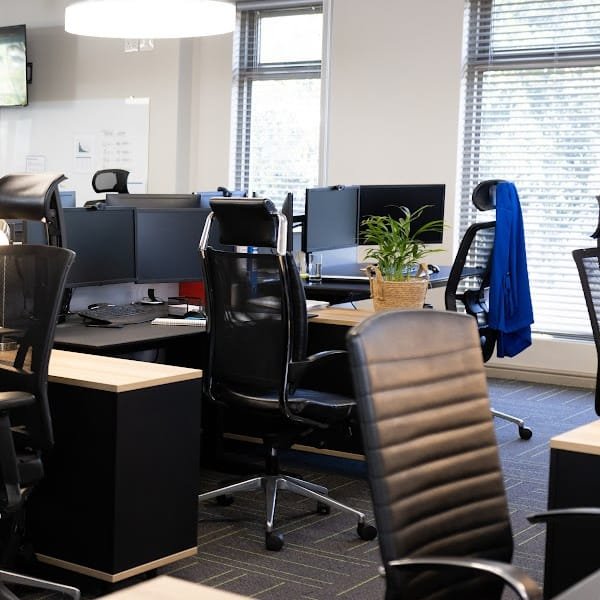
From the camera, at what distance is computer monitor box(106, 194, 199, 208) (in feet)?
16.2

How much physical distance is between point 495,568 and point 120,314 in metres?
2.87

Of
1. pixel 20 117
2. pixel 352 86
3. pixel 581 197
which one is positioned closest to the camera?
pixel 581 197

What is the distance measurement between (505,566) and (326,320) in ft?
9.22

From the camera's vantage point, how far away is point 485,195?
5.35 metres

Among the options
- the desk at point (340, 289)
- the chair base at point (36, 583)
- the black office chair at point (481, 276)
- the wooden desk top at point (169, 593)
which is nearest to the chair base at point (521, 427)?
the black office chair at point (481, 276)

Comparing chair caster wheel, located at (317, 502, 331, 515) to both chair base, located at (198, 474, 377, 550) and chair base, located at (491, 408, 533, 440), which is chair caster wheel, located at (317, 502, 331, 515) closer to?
chair base, located at (198, 474, 377, 550)

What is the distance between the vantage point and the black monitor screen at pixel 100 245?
13.4ft

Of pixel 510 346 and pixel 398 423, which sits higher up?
pixel 398 423

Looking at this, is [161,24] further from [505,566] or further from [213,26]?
[505,566]

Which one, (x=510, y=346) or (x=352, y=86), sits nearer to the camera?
(x=510, y=346)

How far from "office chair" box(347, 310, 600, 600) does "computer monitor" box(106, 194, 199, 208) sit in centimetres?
324

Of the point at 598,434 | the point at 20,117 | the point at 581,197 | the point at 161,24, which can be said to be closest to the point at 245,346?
the point at 598,434

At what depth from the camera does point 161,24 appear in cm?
537

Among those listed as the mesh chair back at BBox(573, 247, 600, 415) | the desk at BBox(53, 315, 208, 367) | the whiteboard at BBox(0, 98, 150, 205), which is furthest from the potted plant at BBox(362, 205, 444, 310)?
the whiteboard at BBox(0, 98, 150, 205)
